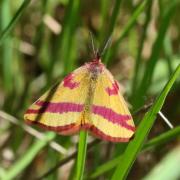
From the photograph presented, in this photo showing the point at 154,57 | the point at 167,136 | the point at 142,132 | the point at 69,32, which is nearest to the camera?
the point at 142,132

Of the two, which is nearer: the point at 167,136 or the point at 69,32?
the point at 167,136

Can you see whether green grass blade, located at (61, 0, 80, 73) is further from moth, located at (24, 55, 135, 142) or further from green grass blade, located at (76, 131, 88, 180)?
green grass blade, located at (76, 131, 88, 180)

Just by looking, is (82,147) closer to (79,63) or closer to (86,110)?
(86,110)

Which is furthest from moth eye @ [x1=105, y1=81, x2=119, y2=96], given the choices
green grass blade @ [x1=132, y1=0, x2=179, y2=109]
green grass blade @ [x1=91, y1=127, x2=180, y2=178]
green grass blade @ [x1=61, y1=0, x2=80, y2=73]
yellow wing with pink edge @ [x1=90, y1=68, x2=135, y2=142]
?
green grass blade @ [x1=61, y1=0, x2=80, y2=73]

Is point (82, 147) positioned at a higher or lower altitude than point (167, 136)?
higher

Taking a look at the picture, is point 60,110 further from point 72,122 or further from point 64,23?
point 64,23

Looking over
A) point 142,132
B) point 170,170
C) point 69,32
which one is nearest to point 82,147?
point 142,132

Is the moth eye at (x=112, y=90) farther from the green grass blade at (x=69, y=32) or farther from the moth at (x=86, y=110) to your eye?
the green grass blade at (x=69, y=32)

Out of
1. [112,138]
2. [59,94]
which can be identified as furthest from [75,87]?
[112,138]
